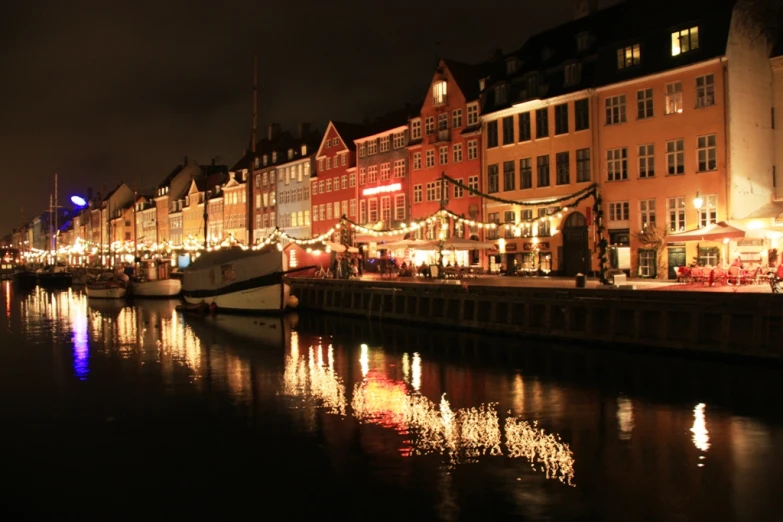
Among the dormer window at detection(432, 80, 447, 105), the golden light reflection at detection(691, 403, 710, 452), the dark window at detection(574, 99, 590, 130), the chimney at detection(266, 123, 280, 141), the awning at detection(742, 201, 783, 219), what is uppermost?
the chimney at detection(266, 123, 280, 141)

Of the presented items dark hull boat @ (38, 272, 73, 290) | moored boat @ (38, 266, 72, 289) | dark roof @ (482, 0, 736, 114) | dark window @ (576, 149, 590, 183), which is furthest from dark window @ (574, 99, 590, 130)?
dark hull boat @ (38, 272, 73, 290)

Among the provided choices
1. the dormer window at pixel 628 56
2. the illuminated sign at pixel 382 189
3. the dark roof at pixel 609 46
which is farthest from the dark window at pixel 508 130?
the illuminated sign at pixel 382 189

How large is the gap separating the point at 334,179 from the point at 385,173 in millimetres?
9874

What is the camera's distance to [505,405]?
53.8 feet

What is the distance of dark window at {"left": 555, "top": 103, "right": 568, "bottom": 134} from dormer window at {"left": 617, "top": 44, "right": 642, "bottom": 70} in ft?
14.8

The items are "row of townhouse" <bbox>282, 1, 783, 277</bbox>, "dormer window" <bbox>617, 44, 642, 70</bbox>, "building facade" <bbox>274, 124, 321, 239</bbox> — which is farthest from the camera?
"building facade" <bbox>274, 124, 321, 239</bbox>

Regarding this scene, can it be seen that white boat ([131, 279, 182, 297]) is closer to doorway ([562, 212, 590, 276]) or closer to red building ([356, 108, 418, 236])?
red building ([356, 108, 418, 236])

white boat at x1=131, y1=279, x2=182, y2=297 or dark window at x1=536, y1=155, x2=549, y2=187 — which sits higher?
dark window at x1=536, y1=155, x2=549, y2=187

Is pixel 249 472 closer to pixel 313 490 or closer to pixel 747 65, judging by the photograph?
pixel 313 490

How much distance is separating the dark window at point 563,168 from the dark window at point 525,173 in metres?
2.32

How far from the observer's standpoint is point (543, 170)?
4644 centimetres

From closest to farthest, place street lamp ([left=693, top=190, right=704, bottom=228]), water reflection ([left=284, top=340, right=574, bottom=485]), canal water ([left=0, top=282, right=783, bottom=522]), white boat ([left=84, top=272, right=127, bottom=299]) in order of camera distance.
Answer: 1. canal water ([left=0, top=282, right=783, bottom=522])
2. water reflection ([left=284, top=340, right=574, bottom=485])
3. street lamp ([left=693, top=190, right=704, bottom=228])
4. white boat ([left=84, top=272, right=127, bottom=299])

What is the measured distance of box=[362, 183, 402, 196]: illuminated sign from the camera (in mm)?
61688

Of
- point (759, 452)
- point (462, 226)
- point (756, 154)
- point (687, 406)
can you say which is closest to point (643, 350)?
point (687, 406)
